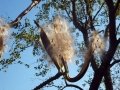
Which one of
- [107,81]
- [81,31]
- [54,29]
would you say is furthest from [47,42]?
[81,31]

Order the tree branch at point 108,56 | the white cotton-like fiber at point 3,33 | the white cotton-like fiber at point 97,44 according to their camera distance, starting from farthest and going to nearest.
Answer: the tree branch at point 108,56, the white cotton-like fiber at point 97,44, the white cotton-like fiber at point 3,33

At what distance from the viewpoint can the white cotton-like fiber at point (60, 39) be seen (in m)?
8.19

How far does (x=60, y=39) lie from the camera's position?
8.34 m

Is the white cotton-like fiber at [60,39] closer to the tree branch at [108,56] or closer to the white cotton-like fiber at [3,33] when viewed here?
the white cotton-like fiber at [3,33]

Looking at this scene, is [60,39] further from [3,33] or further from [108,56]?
[108,56]

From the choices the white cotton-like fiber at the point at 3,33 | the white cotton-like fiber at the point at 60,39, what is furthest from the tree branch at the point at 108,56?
the white cotton-like fiber at the point at 3,33

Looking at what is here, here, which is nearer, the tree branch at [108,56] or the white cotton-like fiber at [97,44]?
the white cotton-like fiber at [97,44]

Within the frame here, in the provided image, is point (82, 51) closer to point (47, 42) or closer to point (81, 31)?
point (47, 42)

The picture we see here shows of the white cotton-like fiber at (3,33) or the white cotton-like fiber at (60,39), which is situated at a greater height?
the white cotton-like fiber at (3,33)

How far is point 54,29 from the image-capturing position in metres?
8.47

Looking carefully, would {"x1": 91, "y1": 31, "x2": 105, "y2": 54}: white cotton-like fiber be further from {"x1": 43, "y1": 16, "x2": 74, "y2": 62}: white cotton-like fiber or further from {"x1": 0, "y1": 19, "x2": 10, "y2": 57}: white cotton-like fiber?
{"x1": 0, "y1": 19, "x2": 10, "y2": 57}: white cotton-like fiber

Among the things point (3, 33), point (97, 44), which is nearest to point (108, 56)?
point (97, 44)

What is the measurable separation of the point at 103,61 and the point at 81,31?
20.5 feet

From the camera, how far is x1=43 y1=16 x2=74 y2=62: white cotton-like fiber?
8188mm
